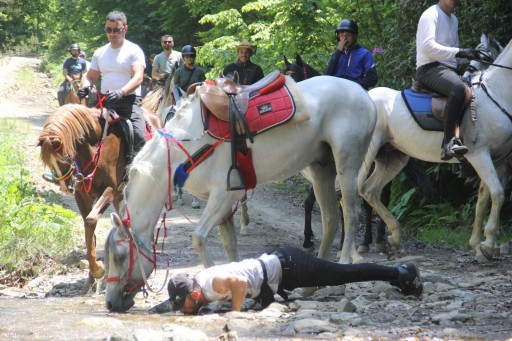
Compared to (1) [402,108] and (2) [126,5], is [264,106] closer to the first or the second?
(1) [402,108]

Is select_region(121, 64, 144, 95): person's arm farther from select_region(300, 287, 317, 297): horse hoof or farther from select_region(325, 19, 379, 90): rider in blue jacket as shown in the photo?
select_region(300, 287, 317, 297): horse hoof

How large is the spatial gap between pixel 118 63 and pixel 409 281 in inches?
169

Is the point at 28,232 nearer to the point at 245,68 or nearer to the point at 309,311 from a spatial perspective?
the point at 245,68

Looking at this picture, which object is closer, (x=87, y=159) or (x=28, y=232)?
(x=87, y=159)

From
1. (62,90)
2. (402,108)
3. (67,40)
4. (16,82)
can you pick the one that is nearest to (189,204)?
(402,108)

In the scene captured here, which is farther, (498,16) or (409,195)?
(409,195)

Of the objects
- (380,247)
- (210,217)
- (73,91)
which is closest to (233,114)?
(210,217)

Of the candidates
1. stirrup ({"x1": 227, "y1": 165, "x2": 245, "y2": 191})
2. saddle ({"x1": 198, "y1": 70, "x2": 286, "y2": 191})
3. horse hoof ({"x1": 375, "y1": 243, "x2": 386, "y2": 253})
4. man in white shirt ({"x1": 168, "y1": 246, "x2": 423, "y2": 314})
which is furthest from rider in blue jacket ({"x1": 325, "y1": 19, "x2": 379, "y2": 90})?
man in white shirt ({"x1": 168, "y1": 246, "x2": 423, "y2": 314})

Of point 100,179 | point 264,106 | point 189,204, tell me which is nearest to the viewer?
point 264,106

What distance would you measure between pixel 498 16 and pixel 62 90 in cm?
1429

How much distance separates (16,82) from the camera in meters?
41.2

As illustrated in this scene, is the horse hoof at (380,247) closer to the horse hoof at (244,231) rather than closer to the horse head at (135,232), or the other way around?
the horse hoof at (244,231)

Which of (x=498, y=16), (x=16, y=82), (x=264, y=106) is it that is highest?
(x=498, y=16)

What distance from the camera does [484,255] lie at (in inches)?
397
